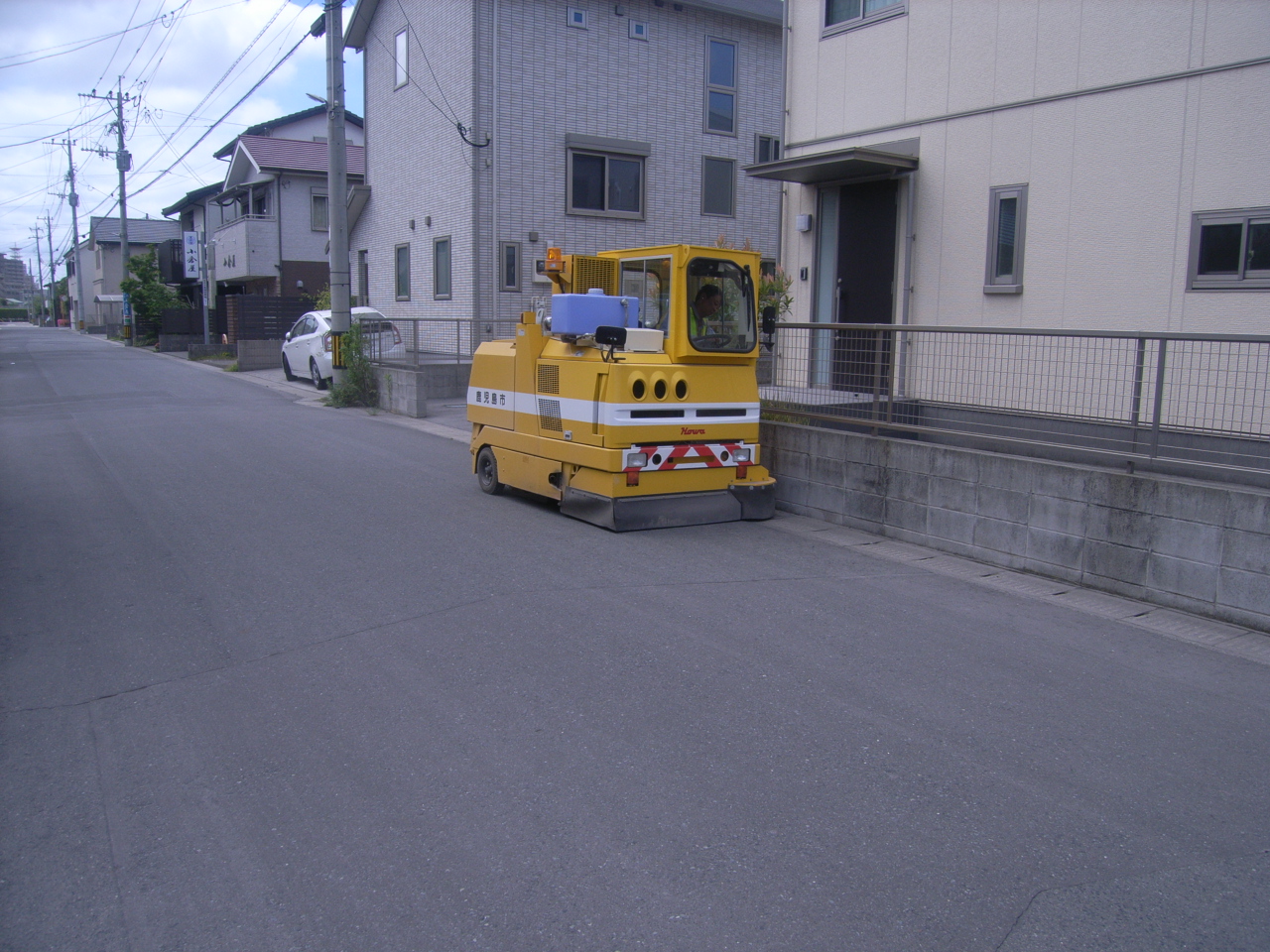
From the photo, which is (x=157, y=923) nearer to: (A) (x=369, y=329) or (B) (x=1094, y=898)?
(B) (x=1094, y=898)

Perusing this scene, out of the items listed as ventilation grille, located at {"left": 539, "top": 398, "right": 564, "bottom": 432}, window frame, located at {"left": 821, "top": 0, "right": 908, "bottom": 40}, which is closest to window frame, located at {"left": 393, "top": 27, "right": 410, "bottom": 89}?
window frame, located at {"left": 821, "top": 0, "right": 908, "bottom": 40}

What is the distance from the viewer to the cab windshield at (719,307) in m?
9.01

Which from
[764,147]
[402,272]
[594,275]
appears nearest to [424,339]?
[402,272]

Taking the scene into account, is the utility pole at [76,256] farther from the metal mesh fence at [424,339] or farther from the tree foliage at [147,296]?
the metal mesh fence at [424,339]

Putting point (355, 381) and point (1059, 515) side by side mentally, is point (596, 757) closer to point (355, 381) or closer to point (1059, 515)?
point (1059, 515)

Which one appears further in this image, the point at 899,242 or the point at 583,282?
the point at 899,242

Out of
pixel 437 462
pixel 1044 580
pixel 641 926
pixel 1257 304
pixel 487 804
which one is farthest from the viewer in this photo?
pixel 437 462

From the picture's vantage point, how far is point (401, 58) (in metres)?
22.7

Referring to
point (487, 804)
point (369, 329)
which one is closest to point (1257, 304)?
point (487, 804)

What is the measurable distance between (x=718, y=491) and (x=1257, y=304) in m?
4.83

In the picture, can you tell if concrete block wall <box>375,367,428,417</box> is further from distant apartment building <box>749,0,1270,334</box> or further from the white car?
distant apartment building <box>749,0,1270,334</box>

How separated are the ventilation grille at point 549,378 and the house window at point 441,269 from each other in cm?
1232

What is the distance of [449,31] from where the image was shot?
20219mm

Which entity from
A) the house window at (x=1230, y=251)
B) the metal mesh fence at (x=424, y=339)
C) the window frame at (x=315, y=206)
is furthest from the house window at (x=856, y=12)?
the window frame at (x=315, y=206)
